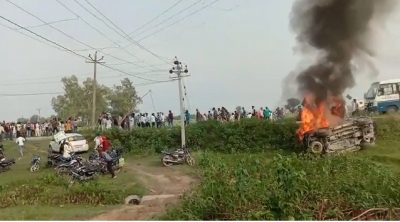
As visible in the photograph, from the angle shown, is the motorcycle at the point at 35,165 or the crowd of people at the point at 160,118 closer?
the motorcycle at the point at 35,165

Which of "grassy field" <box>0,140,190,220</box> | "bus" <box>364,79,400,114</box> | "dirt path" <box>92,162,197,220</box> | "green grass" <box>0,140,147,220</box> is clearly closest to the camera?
"dirt path" <box>92,162,197,220</box>

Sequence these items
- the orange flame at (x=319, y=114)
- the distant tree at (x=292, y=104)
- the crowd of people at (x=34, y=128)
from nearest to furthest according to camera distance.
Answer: the orange flame at (x=319, y=114), the distant tree at (x=292, y=104), the crowd of people at (x=34, y=128)

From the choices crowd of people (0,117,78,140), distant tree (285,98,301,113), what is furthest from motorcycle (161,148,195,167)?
crowd of people (0,117,78,140)

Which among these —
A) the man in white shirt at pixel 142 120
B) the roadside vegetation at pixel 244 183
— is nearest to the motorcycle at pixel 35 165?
the roadside vegetation at pixel 244 183

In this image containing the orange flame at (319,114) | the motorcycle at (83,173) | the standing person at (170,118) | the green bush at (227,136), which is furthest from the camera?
the standing person at (170,118)

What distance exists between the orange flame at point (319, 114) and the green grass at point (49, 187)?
9072 millimetres

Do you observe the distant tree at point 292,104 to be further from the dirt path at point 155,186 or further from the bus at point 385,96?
the dirt path at point 155,186

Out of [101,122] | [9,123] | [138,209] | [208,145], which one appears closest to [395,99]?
[208,145]

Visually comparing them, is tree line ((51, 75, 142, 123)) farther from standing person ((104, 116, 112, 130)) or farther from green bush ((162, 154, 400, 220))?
green bush ((162, 154, 400, 220))

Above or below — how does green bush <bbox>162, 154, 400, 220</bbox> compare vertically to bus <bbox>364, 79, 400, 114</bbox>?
below

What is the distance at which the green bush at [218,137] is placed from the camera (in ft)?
83.8

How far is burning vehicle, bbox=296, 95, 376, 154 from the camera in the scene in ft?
71.5

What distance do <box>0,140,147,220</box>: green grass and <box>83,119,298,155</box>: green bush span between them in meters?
1.90

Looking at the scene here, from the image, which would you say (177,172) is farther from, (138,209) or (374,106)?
(374,106)
